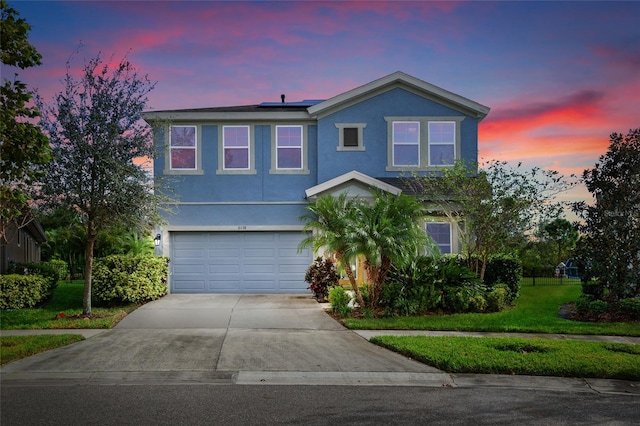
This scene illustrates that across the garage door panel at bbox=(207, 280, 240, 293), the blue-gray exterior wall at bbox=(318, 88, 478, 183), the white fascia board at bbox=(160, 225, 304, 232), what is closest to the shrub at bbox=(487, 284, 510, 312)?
the blue-gray exterior wall at bbox=(318, 88, 478, 183)

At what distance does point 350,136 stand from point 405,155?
7.16 feet

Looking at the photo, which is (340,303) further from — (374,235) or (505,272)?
(505,272)

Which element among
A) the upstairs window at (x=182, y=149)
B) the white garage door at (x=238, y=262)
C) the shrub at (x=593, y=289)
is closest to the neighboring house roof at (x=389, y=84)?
the upstairs window at (x=182, y=149)

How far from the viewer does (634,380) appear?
10.1 m

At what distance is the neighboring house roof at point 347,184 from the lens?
21.6m

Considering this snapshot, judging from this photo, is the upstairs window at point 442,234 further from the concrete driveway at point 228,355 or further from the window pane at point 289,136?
the concrete driveway at point 228,355

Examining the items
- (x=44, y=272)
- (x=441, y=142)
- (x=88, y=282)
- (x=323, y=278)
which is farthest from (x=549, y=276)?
(x=44, y=272)

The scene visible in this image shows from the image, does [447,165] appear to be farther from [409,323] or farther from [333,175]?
[409,323]

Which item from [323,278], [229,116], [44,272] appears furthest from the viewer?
[229,116]

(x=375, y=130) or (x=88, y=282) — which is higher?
(x=375, y=130)

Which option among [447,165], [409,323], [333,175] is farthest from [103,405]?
[447,165]

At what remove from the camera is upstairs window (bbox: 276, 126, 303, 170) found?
922 inches

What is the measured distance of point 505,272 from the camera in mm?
19797

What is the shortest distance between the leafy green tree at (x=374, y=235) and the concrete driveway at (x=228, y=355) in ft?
5.67
